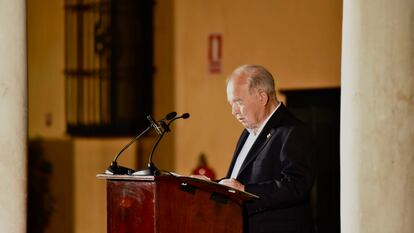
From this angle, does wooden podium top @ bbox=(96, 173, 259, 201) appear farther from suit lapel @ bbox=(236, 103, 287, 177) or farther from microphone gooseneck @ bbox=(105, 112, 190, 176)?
suit lapel @ bbox=(236, 103, 287, 177)

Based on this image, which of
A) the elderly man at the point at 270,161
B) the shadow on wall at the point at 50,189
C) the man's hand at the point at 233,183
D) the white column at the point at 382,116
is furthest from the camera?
the shadow on wall at the point at 50,189

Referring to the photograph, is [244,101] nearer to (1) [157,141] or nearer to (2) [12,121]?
(1) [157,141]

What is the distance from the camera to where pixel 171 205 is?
495cm

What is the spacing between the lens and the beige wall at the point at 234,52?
8.88 m

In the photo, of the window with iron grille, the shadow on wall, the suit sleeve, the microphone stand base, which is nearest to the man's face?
the suit sleeve

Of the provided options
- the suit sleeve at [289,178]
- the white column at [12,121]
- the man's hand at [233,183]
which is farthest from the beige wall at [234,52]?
the man's hand at [233,183]

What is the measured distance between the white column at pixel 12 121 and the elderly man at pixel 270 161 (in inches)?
45.5

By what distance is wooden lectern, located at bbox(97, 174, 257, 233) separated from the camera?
4.89 metres

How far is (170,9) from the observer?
33.9 feet

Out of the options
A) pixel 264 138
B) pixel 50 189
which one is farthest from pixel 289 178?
pixel 50 189

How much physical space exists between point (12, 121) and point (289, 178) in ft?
5.17

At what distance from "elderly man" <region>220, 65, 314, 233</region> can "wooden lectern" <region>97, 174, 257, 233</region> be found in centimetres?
13

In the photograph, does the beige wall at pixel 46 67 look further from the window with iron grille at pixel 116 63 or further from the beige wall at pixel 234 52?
the beige wall at pixel 234 52

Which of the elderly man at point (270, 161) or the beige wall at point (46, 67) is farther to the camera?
the beige wall at point (46, 67)
